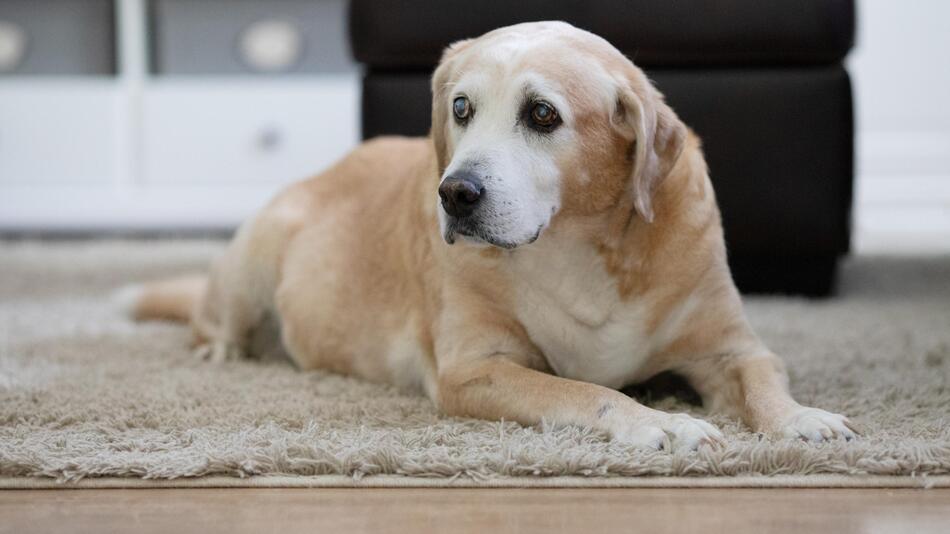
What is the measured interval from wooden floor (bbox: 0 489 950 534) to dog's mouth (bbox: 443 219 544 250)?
1.23 feet

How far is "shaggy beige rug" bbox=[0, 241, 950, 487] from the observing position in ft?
4.22

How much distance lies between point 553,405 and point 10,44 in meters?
3.72

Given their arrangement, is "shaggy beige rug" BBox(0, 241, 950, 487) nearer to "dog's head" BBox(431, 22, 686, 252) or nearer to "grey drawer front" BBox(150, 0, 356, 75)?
"dog's head" BBox(431, 22, 686, 252)

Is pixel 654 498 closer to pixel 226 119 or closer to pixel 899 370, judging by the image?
pixel 899 370

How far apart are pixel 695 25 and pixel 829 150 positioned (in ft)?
1.42

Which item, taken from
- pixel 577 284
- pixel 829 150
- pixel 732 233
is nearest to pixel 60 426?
pixel 577 284

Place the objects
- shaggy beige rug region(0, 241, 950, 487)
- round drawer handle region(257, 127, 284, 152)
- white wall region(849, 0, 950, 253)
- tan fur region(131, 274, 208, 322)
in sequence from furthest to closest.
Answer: white wall region(849, 0, 950, 253) < round drawer handle region(257, 127, 284, 152) < tan fur region(131, 274, 208, 322) < shaggy beige rug region(0, 241, 950, 487)

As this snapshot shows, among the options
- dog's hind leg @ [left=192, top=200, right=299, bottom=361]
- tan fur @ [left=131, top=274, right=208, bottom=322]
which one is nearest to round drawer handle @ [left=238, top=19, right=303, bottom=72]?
tan fur @ [left=131, top=274, right=208, bottom=322]

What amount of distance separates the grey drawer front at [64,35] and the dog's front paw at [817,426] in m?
3.74

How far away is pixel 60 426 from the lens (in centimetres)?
152

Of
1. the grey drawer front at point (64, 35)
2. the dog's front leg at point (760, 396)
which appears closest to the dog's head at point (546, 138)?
the dog's front leg at point (760, 396)

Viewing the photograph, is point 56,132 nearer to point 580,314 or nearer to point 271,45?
point 271,45

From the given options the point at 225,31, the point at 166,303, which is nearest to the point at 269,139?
the point at 225,31

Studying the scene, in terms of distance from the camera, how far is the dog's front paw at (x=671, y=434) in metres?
1.34
